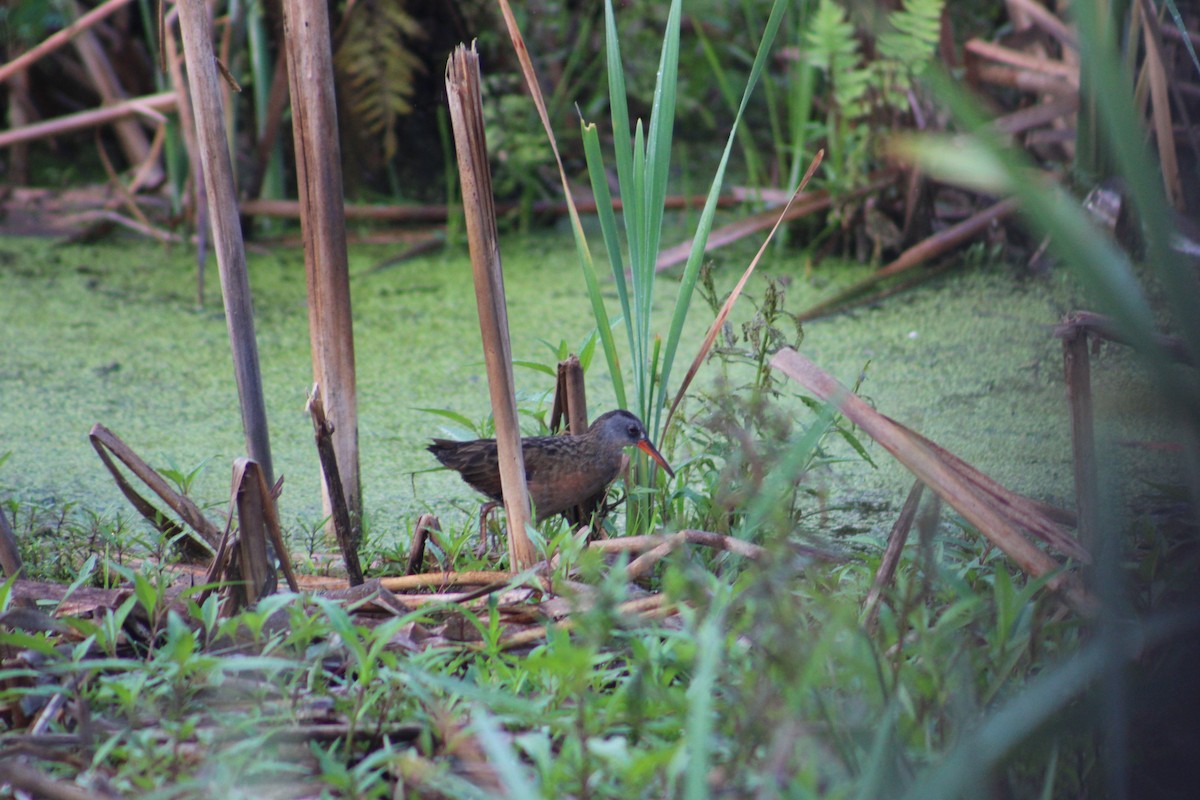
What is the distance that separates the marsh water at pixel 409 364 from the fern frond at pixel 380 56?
0.58 meters

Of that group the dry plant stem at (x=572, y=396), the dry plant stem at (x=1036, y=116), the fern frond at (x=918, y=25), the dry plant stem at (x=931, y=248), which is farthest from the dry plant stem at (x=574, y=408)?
the dry plant stem at (x=1036, y=116)

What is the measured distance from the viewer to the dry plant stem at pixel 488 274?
6.45 ft

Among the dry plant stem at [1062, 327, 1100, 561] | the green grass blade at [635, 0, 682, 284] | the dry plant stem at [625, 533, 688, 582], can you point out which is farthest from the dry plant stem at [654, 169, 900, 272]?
the dry plant stem at [1062, 327, 1100, 561]

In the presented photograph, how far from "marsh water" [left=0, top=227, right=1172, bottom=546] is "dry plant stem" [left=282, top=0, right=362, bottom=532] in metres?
0.34

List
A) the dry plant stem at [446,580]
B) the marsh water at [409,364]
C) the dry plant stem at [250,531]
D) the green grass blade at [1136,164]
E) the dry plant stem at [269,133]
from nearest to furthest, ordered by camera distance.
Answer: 1. the green grass blade at [1136,164]
2. the dry plant stem at [250,531]
3. the dry plant stem at [446,580]
4. the marsh water at [409,364]
5. the dry plant stem at [269,133]

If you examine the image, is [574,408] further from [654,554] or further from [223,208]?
[223,208]

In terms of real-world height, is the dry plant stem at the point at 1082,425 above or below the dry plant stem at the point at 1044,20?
below

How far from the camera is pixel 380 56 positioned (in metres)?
4.63

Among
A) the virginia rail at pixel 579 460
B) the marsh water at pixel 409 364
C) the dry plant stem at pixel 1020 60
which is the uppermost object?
the dry plant stem at pixel 1020 60

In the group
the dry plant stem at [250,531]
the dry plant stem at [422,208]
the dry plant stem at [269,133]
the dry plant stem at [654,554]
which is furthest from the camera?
the dry plant stem at [422,208]

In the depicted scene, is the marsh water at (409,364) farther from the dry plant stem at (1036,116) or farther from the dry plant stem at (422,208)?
the dry plant stem at (1036,116)

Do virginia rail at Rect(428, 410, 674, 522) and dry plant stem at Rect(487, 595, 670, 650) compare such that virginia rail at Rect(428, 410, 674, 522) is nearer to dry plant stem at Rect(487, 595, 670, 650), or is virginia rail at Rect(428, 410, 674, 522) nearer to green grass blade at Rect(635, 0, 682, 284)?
green grass blade at Rect(635, 0, 682, 284)

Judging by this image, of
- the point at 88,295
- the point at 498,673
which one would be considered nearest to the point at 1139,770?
the point at 498,673

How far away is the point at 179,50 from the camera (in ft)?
15.3
